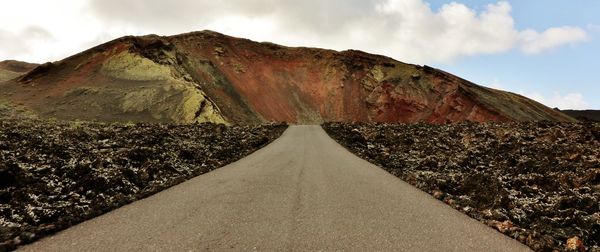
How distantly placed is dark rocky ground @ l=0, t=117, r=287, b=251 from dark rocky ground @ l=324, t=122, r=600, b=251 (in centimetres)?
793

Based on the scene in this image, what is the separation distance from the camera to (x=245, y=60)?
3634 inches

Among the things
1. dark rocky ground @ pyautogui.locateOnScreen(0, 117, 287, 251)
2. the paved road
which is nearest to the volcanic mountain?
dark rocky ground @ pyautogui.locateOnScreen(0, 117, 287, 251)

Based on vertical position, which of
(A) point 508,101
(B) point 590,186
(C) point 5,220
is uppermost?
(A) point 508,101

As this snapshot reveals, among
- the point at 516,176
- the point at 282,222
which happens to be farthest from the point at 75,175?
the point at 516,176

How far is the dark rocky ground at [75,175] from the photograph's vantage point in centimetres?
778

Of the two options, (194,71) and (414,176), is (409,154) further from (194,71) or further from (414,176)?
(194,71)

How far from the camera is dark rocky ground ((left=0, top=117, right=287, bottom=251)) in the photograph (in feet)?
25.5

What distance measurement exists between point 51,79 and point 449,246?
216 feet

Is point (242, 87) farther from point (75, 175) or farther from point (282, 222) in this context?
point (282, 222)

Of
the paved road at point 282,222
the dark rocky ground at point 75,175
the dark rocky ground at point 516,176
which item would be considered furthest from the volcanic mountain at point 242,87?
the paved road at point 282,222

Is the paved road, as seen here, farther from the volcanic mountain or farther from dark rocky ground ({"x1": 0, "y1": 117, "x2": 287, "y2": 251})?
the volcanic mountain

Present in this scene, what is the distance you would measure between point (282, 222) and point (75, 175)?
274 inches

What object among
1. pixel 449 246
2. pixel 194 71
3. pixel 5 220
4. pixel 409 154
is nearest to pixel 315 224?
pixel 449 246

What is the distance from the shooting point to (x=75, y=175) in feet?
37.4
